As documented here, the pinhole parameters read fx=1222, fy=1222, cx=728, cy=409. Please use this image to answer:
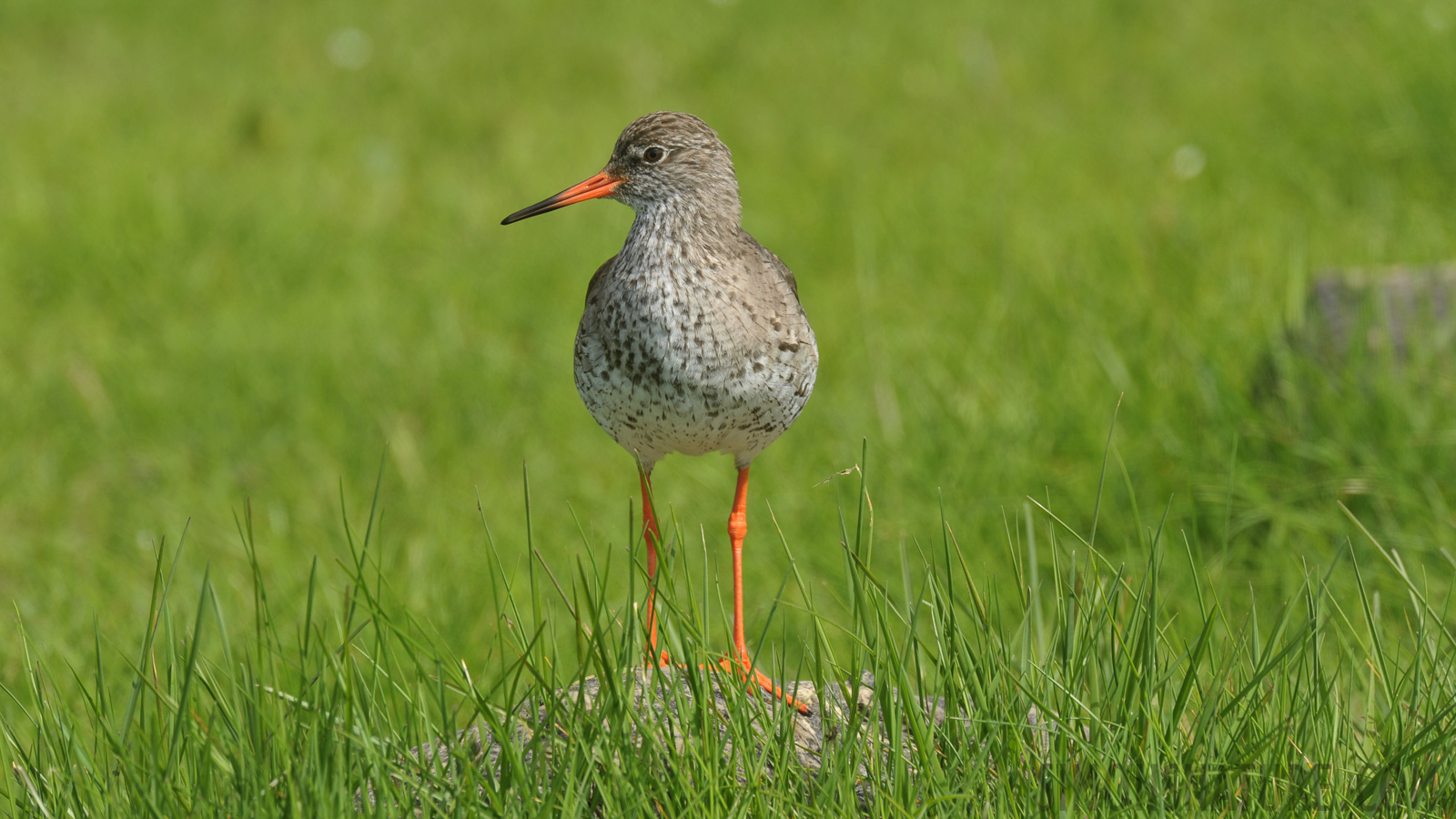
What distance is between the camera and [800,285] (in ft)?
28.2

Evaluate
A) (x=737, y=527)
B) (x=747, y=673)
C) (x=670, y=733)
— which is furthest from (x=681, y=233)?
(x=670, y=733)

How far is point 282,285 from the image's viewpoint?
8.74 meters

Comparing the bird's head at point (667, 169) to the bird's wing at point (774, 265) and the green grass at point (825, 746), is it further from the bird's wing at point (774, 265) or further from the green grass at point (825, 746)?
the green grass at point (825, 746)

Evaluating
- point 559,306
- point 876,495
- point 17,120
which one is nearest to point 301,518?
point 559,306

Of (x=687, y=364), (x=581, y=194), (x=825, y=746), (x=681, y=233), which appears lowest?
(x=825, y=746)

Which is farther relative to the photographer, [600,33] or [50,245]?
[600,33]

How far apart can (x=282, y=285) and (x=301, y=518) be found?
111 inches

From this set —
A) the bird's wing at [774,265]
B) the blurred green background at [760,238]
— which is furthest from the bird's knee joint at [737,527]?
Answer: the bird's wing at [774,265]

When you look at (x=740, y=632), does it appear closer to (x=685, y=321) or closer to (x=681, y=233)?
(x=685, y=321)

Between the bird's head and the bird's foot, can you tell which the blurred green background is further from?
the bird's head

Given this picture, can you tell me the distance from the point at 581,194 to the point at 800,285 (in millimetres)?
5903

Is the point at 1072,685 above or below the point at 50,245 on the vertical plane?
below

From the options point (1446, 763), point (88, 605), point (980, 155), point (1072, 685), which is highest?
point (980, 155)

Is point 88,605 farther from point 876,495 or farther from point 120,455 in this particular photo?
point 876,495
